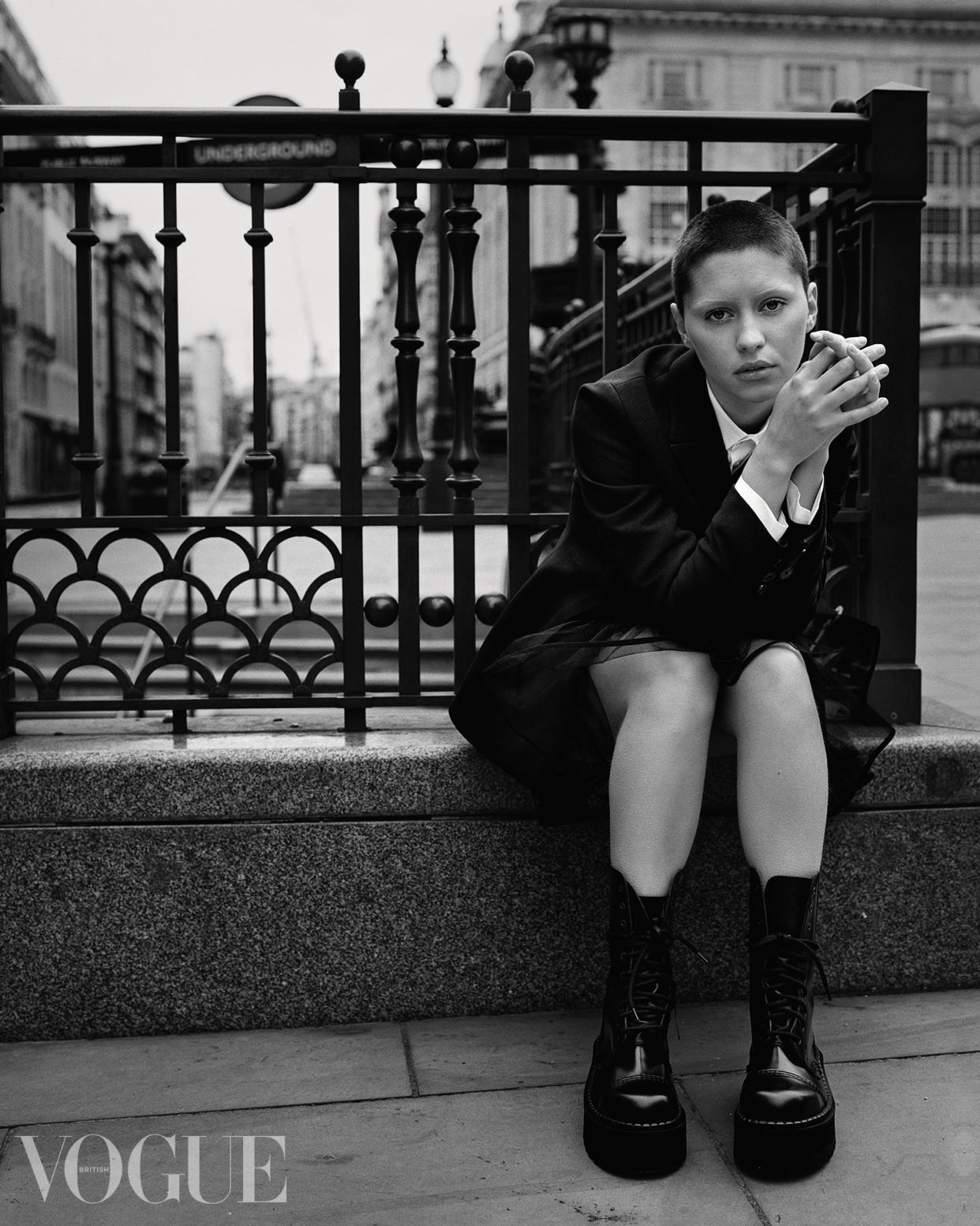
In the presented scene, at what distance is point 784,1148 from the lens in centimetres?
199

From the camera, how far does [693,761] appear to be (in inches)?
84.7

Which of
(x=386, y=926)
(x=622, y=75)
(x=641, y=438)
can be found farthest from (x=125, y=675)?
(x=622, y=75)

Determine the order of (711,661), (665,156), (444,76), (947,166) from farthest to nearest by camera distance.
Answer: (947,166) → (665,156) → (444,76) → (711,661)

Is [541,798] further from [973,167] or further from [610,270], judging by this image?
[973,167]

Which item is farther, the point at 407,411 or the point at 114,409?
the point at 114,409

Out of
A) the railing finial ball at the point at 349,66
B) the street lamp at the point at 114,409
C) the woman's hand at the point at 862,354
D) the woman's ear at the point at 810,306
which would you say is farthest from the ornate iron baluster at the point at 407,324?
the street lamp at the point at 114,409

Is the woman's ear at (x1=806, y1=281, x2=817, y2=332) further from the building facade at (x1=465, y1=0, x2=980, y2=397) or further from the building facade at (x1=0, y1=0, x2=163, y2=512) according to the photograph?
the building facade at (x1=465, y1=0, x2=980, y2=397)

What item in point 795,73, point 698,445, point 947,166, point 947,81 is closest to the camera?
point 698,445

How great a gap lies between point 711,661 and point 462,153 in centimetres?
123

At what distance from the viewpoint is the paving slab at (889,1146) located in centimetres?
190

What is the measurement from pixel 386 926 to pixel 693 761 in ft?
2.55

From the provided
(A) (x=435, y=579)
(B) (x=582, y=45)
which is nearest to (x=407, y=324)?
(A) (x=435, y=579)

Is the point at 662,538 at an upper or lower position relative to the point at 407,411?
lower

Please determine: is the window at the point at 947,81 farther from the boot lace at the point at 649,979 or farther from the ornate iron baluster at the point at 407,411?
the boot lace at the point at 649,979
